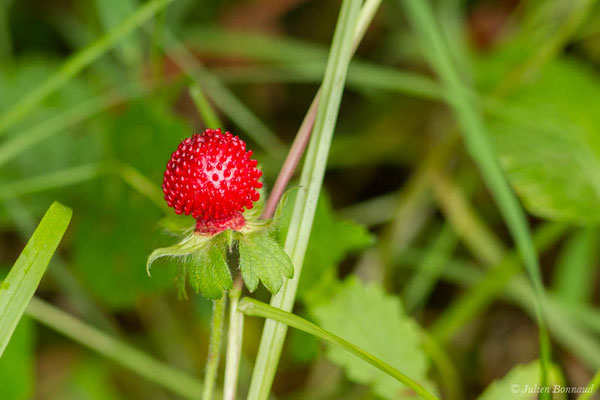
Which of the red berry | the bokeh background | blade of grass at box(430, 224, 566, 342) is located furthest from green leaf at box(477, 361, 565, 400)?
the red berry

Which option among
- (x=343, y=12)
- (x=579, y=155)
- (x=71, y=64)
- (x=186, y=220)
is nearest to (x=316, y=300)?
(x=186, y=220)

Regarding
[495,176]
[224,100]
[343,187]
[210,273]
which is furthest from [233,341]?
[343,187]

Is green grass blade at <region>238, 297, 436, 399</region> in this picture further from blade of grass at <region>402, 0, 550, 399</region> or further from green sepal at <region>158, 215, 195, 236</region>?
blade of grass at <region>402, 0, 550, 399</region>

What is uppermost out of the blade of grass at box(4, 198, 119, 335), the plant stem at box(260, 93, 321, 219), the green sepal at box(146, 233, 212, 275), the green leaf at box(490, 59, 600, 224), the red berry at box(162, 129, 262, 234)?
the green leaf at box(490, 59, 600, 224)

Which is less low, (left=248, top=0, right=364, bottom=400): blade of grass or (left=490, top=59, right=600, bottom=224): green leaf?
(left=490, top=59, right=600, bottom=224): green leaf

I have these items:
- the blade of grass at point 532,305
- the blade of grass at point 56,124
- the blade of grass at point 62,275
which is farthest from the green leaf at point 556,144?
the blade of grass at point 62,275

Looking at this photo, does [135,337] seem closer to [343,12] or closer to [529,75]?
[343,12]
